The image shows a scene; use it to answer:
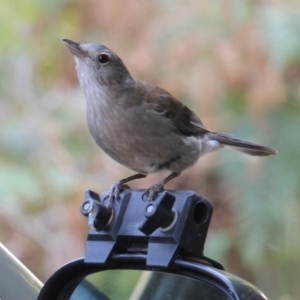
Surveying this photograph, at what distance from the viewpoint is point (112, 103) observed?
3957mm

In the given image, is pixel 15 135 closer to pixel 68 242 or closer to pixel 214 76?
pixel 68 242

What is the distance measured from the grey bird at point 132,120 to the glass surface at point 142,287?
1.47 meters

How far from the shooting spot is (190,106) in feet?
17.8

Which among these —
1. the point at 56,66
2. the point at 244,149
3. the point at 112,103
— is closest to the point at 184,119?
the point at 244,149

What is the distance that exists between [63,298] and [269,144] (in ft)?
10.5

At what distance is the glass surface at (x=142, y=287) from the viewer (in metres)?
1.82

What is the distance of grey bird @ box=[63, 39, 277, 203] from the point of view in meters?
3.78

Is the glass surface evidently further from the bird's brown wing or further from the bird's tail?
the bird's tail

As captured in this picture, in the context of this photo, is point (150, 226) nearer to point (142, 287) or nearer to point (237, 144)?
point (142, 287)

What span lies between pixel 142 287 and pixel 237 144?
284 cm

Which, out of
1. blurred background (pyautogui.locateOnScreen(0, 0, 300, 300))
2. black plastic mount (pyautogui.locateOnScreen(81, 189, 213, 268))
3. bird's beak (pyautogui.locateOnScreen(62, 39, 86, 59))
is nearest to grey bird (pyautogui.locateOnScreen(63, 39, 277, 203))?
bird's beak (pyautogui.locateOnScreen(62, 39, 86, 59))

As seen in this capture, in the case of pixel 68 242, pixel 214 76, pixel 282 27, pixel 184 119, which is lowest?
pixel 68 242

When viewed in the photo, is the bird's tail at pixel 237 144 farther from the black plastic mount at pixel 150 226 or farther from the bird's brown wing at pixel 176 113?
the black plastic mount at pixel 150 226

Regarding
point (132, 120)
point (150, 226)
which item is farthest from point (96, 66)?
point (150, 226)
